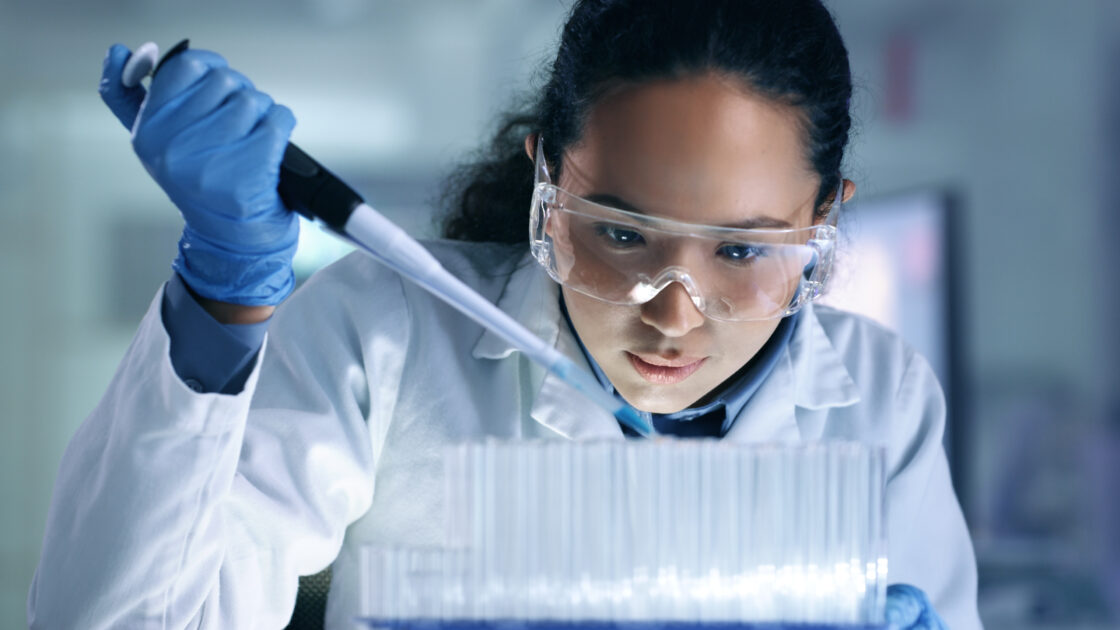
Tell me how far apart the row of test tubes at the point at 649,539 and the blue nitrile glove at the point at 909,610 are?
0.09 m

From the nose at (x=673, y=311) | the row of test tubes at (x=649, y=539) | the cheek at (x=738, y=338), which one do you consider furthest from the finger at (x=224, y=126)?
the cheek at (x=738, y=338)

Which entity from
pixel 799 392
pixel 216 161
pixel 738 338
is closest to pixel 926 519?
pixel 799 392

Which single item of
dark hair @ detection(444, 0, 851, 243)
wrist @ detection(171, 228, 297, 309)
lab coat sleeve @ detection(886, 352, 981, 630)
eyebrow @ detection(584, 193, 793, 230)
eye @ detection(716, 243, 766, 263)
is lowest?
lab coat sleeve @ detection(886, 352, 981, 630)

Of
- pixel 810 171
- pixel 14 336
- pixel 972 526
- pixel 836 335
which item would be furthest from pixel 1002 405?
pixel 14 336

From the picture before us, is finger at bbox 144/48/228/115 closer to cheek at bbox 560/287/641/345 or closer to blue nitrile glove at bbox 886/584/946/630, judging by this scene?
cheek at bbox 560/287/641/345

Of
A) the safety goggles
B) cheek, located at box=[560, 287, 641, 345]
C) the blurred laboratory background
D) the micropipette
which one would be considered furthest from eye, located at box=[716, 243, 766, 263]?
the blurred laboratory background

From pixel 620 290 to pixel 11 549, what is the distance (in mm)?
3436

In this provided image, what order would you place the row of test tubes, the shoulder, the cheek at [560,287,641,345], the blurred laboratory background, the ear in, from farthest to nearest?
the blurred laboratory background, the shoulder, the ear, the cheek at [560,287,641,345], the row of test tubes

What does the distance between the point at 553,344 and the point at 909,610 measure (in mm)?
582

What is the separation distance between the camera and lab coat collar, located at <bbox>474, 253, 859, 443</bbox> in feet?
4.19

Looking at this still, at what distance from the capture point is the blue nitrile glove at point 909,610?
0.90m

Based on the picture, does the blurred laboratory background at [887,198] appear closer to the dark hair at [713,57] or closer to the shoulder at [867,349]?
the shoulder at [867,349]

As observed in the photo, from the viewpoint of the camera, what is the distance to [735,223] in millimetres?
1093

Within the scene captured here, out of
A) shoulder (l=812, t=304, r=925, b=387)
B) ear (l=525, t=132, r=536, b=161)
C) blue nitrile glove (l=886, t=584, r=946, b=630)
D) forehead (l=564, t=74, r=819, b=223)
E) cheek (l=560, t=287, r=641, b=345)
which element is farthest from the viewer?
shoulder (l=812, t=304, r=925, b=387)
